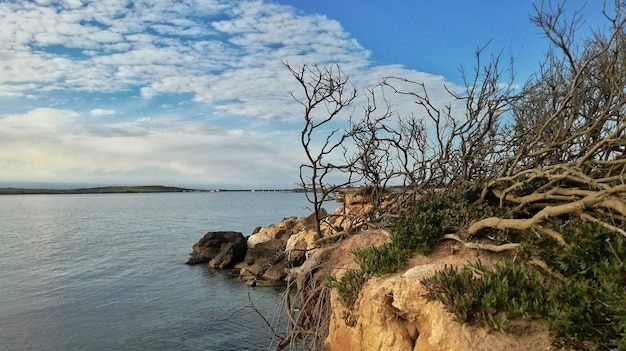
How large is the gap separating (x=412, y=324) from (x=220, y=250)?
27.5 meters

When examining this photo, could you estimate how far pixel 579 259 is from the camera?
470cm

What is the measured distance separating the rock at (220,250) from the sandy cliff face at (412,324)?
78.1ft

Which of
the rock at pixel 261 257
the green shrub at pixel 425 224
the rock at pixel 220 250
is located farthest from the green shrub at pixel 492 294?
the rock at pixel 220 250

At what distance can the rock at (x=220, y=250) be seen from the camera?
2944 centimetres

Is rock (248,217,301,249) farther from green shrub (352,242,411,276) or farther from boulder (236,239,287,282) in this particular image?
green shrub (352,242,411,276)

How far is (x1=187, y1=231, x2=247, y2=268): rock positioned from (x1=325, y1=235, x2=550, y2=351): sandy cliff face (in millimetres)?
23808

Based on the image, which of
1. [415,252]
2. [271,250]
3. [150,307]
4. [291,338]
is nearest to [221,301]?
[150,307]

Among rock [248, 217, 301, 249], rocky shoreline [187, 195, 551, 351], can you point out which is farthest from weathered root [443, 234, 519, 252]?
rock [248, 217, 301, 249]

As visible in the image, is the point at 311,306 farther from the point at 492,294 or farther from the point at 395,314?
the point at 492,294

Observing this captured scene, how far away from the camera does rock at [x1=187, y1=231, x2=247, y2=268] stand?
1159 inches

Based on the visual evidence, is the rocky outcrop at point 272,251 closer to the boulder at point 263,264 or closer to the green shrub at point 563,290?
the boulder at point 263,264

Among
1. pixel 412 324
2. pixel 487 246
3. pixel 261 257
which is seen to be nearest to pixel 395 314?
pixel 412 324

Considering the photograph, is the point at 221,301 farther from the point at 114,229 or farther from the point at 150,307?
the point at 114,229

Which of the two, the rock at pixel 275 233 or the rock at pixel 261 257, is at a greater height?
the rock at pixel 275 233
